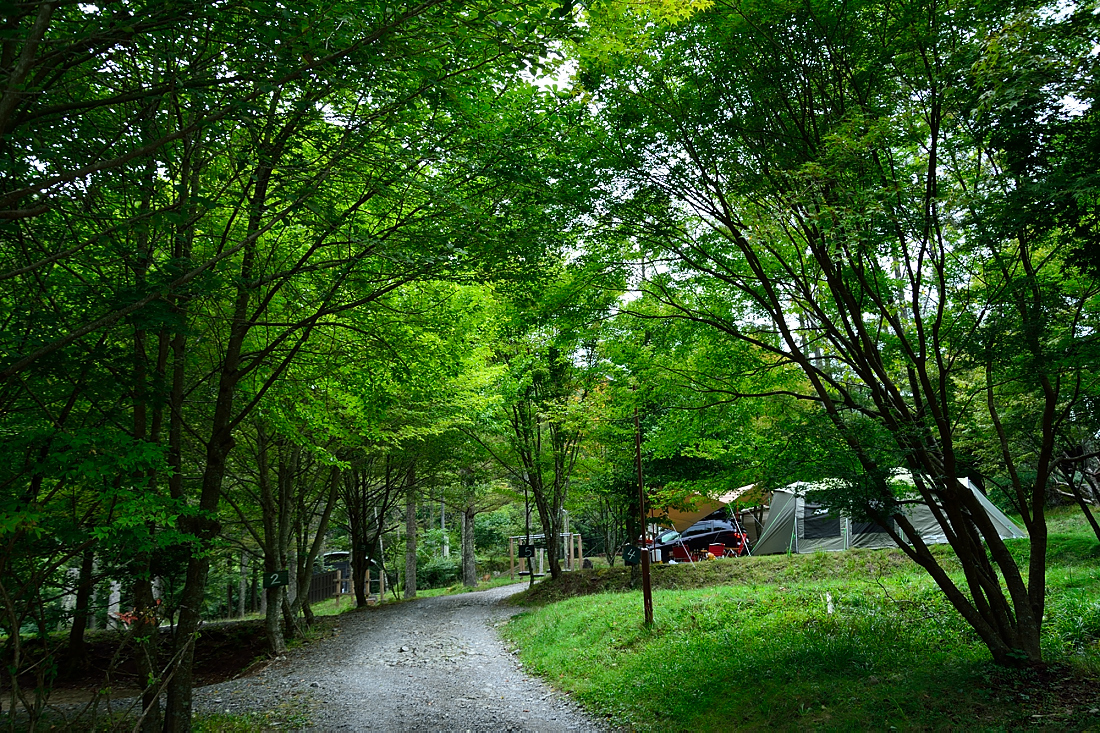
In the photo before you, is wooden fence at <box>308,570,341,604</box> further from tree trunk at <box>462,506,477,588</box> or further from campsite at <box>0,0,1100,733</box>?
campsite at <box>0,0,1100,733</box>

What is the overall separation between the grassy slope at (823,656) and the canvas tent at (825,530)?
195 cm

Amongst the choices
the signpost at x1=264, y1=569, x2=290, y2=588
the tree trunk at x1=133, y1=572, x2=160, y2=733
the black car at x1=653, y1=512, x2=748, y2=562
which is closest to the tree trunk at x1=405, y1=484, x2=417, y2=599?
the black car at x1=653, y1=512, x2=748, y2=562

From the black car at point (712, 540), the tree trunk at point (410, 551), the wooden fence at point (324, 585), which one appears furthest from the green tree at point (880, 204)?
the wooden fence at point (324, 585)

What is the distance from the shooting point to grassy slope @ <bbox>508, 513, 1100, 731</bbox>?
4871 mm

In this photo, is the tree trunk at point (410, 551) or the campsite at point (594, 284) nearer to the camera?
the campsite at point (594, 284)

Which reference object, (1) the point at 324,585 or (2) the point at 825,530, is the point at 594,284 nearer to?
(2) the point at 825,530

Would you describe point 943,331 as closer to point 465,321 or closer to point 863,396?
point 863,396

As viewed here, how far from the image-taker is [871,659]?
6094mm

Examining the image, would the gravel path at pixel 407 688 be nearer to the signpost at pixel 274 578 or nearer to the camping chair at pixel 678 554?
the signpost at pixel 274 578

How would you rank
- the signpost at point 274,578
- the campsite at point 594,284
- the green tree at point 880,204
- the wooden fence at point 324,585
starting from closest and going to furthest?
1. the campsite at point 594,284
2. the green tree at point 880,204
3. the signpost at point 274,578
4. the wooden fence at point 324,585

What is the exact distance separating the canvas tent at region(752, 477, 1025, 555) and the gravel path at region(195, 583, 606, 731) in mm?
6834

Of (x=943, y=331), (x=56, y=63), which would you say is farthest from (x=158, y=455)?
(x=943, y=331)

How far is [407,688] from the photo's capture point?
313 inches

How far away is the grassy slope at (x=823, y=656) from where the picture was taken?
4.87 metres
